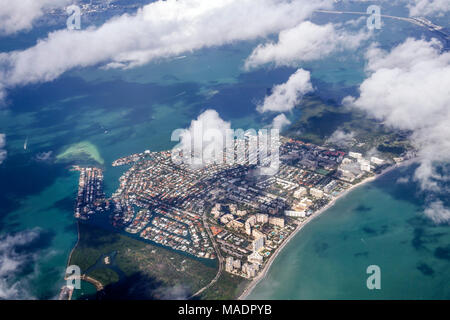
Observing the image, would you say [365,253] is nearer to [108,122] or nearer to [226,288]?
[226,288]

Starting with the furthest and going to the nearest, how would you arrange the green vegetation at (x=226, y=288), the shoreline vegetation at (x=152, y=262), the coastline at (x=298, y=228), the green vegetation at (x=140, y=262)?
1. the green vegetation at (x=140, y=262)
2. the coastline at (x=298, y=228)
3. the shoreline vegetation at (x=152, y=262)
4. the green vegetation at (x=226, y=288)

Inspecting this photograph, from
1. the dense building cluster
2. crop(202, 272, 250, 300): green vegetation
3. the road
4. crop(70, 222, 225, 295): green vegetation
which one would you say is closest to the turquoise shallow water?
crop(202, 272, 250, 300): green vegetation

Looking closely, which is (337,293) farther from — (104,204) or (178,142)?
(178,142)

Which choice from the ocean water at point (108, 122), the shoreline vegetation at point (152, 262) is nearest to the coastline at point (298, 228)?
the shoreline vegetation at point (152, 262)

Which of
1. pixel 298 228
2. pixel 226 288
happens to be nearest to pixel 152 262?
pixel 226 288

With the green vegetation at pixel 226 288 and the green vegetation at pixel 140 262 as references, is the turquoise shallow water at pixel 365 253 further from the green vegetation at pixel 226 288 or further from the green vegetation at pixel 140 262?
the green vegetation at pixel 140 262

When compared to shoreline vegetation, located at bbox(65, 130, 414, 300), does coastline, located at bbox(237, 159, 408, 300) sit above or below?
above

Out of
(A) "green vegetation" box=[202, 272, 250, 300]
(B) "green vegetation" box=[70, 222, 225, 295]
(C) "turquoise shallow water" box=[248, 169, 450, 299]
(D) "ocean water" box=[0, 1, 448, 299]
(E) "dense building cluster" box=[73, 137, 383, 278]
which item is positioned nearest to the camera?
(A) "green vegetation" box=[202, 272, 250, 300]

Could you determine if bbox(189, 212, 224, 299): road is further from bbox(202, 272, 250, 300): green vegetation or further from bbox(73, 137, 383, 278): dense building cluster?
bbox(202, 272, 250, 300): green vegetation
